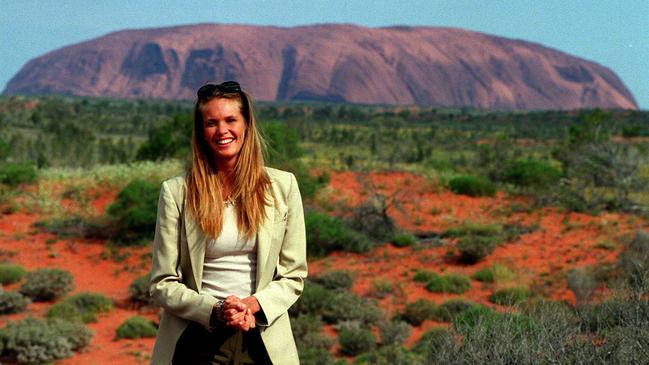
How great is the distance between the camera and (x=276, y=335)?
2402 mm

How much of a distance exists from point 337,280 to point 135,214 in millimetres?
5687

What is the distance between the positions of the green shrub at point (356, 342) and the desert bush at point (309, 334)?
0.64 ft

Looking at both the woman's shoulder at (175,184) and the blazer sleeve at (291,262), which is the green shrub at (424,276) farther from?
the woman's shoulder at (175,184)

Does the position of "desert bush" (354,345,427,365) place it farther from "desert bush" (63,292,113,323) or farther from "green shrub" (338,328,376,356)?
"desert bush" (63,292,113,323)

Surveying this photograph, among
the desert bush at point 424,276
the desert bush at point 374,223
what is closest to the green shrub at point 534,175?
the desert bush at point 374,223

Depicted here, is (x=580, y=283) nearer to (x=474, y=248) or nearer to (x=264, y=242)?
(x=474, y=248)

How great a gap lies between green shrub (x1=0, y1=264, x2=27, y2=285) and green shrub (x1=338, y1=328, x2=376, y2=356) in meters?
6.65

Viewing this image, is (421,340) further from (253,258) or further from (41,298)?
(253,258)

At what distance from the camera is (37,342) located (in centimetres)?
1004

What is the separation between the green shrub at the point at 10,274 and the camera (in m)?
14.0

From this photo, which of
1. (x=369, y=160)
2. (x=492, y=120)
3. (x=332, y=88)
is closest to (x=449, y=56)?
(x=332, y=88)

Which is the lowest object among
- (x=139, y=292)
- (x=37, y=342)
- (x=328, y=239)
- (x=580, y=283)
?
(x=328, y=239)

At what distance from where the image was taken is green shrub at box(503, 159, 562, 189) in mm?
24672

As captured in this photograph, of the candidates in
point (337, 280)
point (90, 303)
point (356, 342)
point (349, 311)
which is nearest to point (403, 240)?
point (337, 280)
